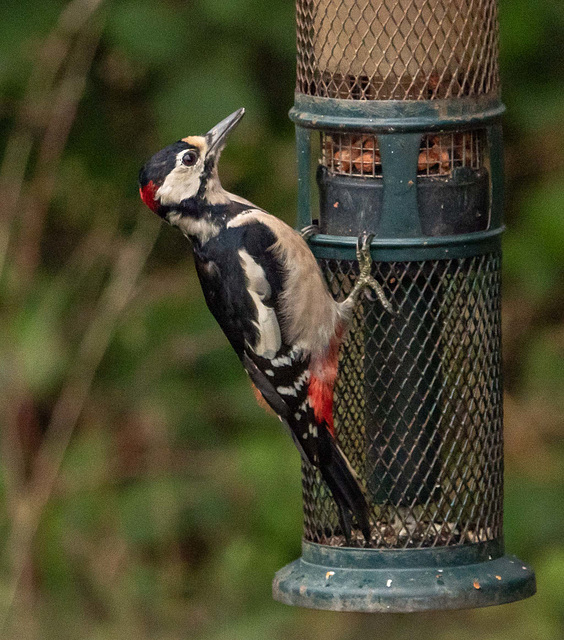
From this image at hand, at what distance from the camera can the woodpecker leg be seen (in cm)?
371

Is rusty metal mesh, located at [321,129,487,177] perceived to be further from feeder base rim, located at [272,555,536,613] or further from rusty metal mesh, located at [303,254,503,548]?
feeder base rim, located at [272,555,536,613]

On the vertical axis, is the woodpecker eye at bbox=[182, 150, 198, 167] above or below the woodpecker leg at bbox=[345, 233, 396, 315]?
above

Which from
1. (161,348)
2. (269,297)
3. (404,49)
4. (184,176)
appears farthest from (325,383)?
(161,348)

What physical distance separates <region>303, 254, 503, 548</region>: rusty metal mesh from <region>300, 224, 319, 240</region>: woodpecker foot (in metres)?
0.13

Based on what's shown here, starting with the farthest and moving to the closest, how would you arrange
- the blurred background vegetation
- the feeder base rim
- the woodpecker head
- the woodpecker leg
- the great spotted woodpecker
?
the blurred background vegetation, the woodpecker head, the great spotted woodpecker, the woodpecker leg, the feeder base rim

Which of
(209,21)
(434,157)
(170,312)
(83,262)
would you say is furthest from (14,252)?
(434,157)

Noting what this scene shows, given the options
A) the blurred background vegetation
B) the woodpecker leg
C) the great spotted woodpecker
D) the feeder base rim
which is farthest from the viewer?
the blurred background vegetation

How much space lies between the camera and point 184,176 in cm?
414

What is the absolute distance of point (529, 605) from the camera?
18.7ft

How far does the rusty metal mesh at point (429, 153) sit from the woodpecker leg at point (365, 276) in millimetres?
210

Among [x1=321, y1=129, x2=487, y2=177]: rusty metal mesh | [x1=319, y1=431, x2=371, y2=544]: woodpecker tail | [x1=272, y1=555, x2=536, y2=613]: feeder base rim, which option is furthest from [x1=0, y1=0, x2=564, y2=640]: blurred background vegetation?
[x1=319, y1=431, x2=371, y2=544]: woodpecker tail

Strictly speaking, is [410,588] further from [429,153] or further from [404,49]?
[404,49]

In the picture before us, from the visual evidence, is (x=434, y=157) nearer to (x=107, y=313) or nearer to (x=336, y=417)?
(x=336, y=417)

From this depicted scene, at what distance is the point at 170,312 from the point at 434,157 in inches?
95.2
